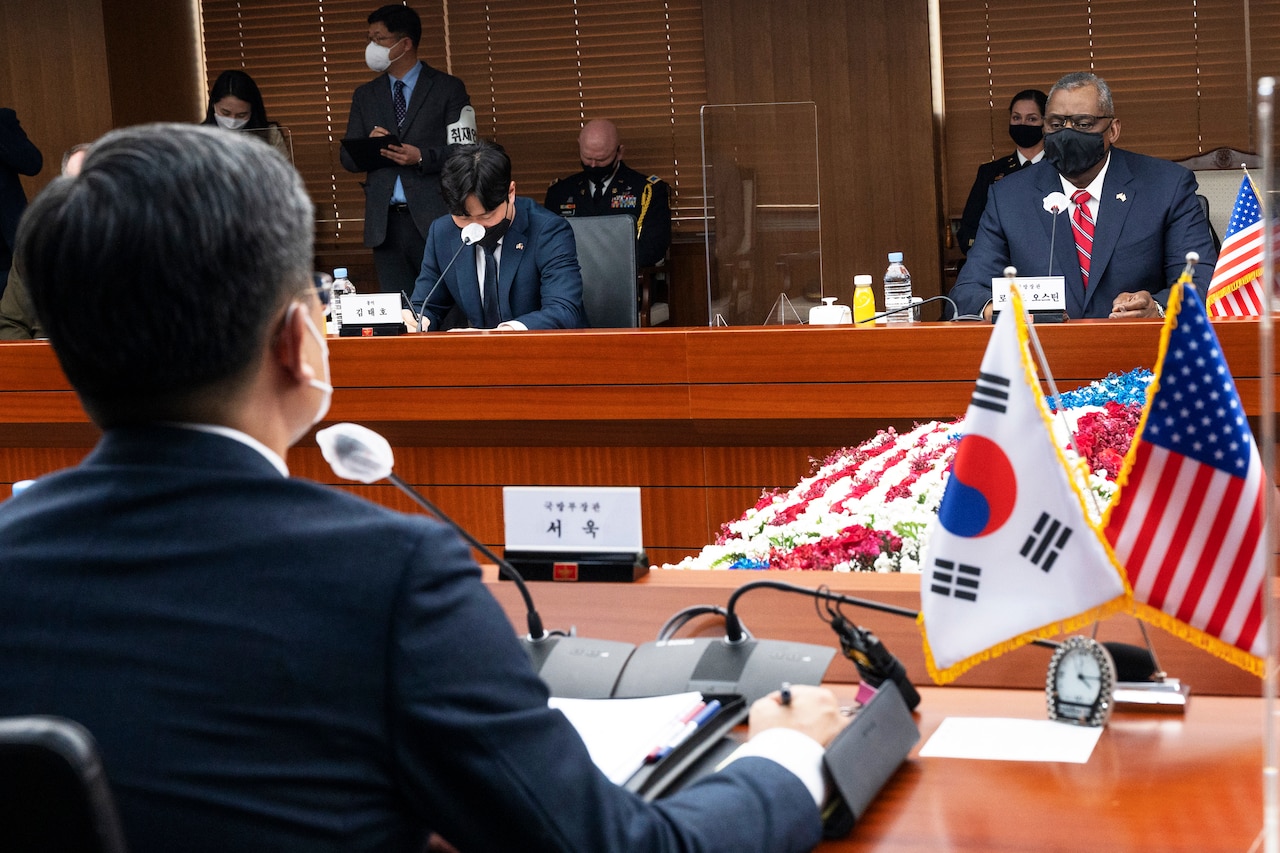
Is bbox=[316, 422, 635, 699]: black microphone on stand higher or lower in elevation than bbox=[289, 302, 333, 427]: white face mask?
lower

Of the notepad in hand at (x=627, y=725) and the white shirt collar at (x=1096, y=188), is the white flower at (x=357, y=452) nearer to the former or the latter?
the notepad in hand at (x=627, y=725)

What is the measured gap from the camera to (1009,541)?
4.17 ft

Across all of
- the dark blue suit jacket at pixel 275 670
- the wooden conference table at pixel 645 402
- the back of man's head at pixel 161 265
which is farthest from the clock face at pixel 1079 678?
the wooden conference table at pixel 645 402

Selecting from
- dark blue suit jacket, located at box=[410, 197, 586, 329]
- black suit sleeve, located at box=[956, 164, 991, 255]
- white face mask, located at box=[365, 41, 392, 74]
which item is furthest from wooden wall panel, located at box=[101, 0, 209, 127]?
black suit sleeve, located at box=[956, 164, 991, 255]

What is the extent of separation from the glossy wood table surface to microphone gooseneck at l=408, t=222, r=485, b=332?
3.44m

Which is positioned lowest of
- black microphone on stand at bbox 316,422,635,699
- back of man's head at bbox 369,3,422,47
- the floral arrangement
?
the floral arrangement

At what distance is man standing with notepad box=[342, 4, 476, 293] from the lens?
21.1ft

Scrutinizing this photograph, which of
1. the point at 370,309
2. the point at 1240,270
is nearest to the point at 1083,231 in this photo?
the point at 1240,270

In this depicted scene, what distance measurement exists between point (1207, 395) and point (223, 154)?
2.89 feet

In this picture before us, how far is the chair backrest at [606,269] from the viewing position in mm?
4758

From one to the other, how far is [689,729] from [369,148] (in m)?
5.52

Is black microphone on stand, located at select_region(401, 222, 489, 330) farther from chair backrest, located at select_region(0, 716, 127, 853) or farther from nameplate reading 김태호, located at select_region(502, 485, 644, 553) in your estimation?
chair backrest, located at select_region(0, 716, 127, 853)

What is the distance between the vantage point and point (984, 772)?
1.16 m

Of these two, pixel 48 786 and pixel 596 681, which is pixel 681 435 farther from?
pixel 48 786
